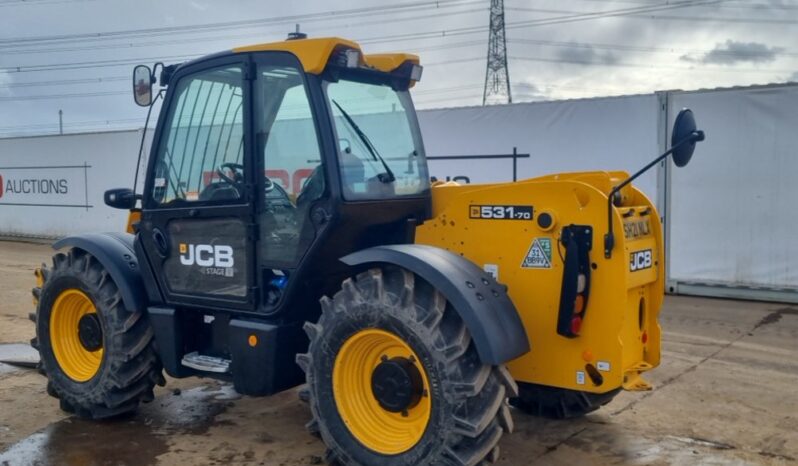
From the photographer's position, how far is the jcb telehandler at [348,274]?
3.90 metres

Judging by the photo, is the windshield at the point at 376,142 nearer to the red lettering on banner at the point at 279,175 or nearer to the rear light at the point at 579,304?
the red lettering on banner at the point at 279,175

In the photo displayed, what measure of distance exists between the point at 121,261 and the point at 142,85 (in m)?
1.16

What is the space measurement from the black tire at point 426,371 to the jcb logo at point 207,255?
877mm

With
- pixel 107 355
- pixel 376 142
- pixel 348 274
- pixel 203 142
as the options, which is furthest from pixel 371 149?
pixel 107 355

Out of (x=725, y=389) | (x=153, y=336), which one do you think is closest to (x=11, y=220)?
(x=153, y=336)

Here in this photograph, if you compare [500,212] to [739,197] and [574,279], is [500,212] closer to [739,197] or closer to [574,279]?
[574,279]

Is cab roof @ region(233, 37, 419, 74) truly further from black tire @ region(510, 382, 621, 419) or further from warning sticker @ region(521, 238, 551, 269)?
black tire @ region(510, 382, 621, 419)

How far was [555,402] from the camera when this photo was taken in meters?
5.20

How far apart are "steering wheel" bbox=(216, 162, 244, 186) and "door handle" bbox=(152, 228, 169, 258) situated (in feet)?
2.04

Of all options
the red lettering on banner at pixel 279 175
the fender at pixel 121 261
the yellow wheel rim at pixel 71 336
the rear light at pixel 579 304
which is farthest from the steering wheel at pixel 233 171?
the rear light at pixel 579 304

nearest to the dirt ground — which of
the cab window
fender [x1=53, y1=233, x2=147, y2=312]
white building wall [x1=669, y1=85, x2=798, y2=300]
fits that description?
fender [x1=53, y1=233, x2=147, y2=312]

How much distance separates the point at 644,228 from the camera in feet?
14.9

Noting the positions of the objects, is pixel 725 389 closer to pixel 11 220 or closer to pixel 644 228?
pixel 644 228

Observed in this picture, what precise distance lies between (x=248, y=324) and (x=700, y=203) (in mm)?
7477
